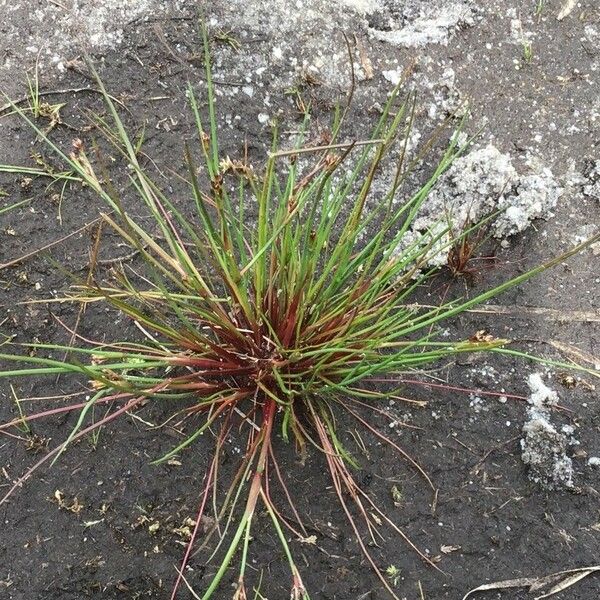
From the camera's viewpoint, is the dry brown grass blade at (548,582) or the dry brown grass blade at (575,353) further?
the dry brown grass blade at (575,353)

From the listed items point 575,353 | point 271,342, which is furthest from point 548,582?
point 271,342

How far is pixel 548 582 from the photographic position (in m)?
1.29

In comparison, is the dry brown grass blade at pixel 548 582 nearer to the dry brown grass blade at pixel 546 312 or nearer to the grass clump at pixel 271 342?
the grass clump at pixel 271 342

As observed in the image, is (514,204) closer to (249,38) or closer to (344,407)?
(344,407)

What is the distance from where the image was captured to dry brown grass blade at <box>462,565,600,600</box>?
1283mm

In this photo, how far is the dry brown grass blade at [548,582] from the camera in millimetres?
1283

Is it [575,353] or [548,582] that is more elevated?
[575,353]

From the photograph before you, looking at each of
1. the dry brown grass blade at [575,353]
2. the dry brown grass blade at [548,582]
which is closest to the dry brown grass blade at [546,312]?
the dry brown grass blade at [575,353]

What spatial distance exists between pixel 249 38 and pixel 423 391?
96cm

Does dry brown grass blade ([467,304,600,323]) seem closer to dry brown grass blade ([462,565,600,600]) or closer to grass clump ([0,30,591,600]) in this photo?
grass clump ([0,30,591,600])

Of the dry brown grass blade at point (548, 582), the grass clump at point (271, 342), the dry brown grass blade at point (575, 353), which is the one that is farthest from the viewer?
the dry brown grass blade at point (575, 353)

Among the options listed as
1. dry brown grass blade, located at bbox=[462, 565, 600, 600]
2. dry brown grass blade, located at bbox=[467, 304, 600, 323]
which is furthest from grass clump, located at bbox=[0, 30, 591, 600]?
dry brown grass blade, located at bbox=[462, 565, 600, 600]

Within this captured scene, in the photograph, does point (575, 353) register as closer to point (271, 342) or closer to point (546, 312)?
point (546, 312)

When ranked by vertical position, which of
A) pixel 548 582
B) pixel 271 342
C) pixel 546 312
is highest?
pixel 546 312
